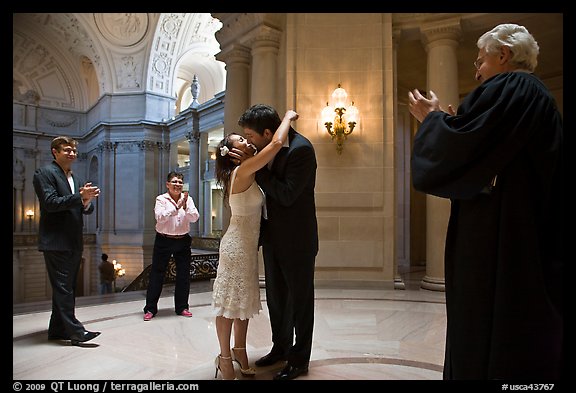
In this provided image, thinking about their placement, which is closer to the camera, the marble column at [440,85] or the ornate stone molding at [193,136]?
the marble column at [440,85]

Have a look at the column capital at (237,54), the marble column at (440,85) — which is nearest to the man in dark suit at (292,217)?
the marble column at (440,85)

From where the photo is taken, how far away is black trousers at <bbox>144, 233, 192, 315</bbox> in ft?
15.5

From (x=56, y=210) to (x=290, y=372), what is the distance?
7.65ft

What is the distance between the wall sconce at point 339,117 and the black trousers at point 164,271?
2833 mm

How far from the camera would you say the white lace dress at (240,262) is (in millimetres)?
2562

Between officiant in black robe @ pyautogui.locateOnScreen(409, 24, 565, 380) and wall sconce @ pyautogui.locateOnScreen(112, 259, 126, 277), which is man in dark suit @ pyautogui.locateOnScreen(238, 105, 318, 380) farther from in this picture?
wall sconce @ pyautogui.locateOnScreen(112, 259, 126, 277)

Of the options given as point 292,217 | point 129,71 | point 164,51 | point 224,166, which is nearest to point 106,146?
point 129,71

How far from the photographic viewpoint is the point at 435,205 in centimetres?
667

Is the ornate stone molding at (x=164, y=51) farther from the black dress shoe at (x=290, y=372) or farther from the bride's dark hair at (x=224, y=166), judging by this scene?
the black dress shoe at (x=290, y=372)

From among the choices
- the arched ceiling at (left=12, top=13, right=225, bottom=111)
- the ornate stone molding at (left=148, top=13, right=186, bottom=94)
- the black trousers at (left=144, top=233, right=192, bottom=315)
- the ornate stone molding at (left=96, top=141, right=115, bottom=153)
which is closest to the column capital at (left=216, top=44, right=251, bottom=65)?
the black trousers at (left=144, top=233, right=192, bottom=315)

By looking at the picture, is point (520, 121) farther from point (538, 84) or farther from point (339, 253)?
point (339, 253)
